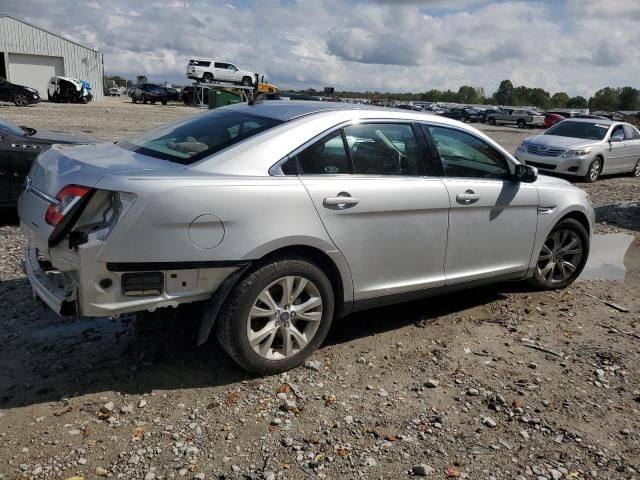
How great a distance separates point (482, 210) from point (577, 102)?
353ft

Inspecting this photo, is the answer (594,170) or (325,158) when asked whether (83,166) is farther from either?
(594,170)

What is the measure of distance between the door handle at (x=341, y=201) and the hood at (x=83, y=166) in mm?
915

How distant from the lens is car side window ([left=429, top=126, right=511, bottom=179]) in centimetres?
439

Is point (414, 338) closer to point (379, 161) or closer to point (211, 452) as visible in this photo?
point (379, 161)

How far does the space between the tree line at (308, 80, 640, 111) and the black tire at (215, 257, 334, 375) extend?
75.1m

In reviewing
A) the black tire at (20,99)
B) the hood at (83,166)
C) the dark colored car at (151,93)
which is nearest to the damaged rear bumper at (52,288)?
the hood at (83,166)

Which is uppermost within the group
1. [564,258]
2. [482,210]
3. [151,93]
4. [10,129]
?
[151,93]

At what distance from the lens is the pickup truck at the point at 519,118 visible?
46750 mm

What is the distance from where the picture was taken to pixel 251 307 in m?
3.42

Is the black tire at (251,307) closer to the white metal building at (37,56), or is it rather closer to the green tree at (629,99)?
the white metal building at (37,56)

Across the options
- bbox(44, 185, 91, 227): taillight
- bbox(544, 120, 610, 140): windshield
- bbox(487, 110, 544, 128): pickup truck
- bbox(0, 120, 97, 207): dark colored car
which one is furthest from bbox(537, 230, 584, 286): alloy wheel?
bbox(487, 110, 544, 128): pickup truck

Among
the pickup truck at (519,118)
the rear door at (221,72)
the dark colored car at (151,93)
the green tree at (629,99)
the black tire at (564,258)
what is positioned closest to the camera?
the black tire at (564,258)

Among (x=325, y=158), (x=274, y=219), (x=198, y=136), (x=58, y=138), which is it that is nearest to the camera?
(x=274, y=219)

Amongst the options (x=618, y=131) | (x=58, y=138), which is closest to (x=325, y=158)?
(x=58, y=138)
